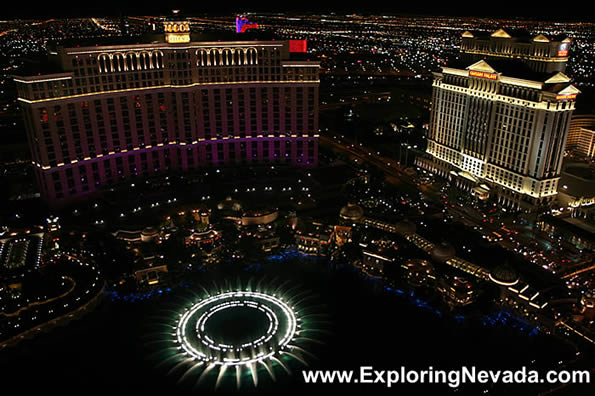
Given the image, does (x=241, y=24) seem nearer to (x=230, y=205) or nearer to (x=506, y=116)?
(x=230, y=205)

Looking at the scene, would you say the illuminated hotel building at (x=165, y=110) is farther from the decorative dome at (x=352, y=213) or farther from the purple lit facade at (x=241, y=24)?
the decorative dome at (x=352, y=213)

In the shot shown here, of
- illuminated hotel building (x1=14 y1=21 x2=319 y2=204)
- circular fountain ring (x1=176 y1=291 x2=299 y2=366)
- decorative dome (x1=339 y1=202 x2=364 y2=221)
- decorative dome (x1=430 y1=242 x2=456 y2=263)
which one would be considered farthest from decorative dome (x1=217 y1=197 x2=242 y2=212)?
decorative dome (x1=430 y1=242 x2=456 y2=263)

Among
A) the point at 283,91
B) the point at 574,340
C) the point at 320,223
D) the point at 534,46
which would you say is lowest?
the point at 574,340

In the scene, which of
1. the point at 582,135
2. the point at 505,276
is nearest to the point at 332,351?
the point at 505,276

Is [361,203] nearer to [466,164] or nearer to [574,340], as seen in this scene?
[466,164]

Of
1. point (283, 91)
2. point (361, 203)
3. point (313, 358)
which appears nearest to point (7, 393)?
point (313, 358)
